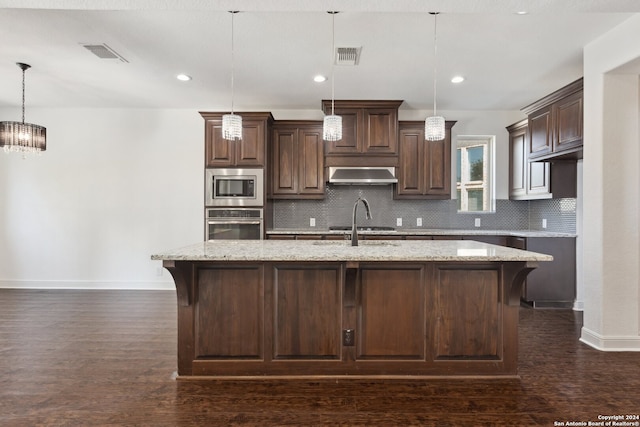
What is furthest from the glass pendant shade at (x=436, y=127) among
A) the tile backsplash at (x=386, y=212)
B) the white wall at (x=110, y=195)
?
the white wall at (x=110, y=195)

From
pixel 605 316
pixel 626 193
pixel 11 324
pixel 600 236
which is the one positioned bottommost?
pixel 11 324

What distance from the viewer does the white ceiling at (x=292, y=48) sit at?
2086 mm

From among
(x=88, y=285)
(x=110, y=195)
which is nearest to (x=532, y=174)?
(x=110, y=195)

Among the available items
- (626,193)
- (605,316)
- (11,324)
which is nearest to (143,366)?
(11,324)

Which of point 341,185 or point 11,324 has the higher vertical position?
point 341,185

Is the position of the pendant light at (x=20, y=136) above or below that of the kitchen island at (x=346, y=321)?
above

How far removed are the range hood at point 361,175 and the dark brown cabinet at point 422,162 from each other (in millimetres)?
230

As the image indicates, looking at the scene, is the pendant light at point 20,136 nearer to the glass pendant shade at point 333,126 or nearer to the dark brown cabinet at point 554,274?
the glass pendant shade at point 333,126

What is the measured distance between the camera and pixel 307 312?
2.43m

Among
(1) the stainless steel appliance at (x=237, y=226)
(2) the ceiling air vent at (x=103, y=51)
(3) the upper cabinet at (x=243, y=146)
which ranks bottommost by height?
(1) the stainless steel appliance at (x=237, y=226)

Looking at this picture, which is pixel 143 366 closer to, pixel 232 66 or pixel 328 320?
pixel 328 320

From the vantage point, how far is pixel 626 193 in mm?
2955

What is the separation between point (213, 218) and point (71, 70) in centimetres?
220

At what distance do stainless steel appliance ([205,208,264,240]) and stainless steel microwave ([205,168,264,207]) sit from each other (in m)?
0.16
